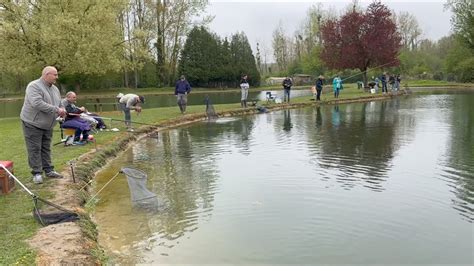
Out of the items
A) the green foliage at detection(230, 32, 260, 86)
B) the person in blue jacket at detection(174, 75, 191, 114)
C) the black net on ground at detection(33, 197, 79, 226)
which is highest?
the green foliage at detection(230, 32, 260, 86)

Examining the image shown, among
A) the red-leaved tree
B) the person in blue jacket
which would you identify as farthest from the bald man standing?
the red-leaved tree

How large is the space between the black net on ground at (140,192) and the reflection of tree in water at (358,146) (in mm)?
3299

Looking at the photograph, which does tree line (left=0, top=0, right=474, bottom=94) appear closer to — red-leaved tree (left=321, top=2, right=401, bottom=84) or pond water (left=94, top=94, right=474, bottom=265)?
red-leaved tree (left=321, top=2, right=401, bottom=84)

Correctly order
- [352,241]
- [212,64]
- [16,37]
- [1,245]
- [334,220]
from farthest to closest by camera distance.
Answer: [212,64] → [16,37] → [334,220] → [352,241] → [1,245]

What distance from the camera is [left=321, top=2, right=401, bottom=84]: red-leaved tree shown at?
1389 inches

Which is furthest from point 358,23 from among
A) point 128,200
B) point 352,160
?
point 128,200

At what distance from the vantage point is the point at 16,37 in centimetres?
2436

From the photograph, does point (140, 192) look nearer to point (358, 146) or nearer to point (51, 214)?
point (51, 214)

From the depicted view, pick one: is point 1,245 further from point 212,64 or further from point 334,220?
point 212,64

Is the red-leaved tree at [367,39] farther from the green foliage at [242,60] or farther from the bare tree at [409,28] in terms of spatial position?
the bare tree at [409,28]

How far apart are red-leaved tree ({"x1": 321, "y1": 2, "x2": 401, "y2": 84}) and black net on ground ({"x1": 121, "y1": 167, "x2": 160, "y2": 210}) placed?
30.6 m

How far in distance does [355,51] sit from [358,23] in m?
2.11

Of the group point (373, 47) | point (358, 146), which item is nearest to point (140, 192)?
point (358, 146)

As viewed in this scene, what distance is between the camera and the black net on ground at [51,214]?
19.2ft
